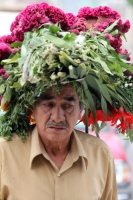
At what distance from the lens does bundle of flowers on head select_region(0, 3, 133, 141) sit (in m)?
2.29

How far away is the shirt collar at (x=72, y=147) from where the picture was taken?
8.60 feet

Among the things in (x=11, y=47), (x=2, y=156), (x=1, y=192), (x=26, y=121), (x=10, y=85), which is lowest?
(x=1, y=192)

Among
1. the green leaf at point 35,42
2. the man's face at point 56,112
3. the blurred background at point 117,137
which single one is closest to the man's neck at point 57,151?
the man's face at point 56,112

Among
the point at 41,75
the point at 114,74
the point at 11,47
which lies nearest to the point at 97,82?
the point at 114,74

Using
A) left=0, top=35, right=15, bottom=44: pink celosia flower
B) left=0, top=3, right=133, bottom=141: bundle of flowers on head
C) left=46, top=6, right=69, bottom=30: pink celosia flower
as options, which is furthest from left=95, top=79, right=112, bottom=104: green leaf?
left=0, top=35, right=15, bottom=44: pink celosia flower

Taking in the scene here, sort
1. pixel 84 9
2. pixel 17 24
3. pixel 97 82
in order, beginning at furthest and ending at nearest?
pixel 84 9
pixel 17 24
pixel 97 82

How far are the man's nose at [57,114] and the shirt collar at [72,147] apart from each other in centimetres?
23

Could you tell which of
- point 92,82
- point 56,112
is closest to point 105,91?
point 92,82

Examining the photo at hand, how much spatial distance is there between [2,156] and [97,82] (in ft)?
2.34

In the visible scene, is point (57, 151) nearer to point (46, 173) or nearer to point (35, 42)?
point (46, 173)

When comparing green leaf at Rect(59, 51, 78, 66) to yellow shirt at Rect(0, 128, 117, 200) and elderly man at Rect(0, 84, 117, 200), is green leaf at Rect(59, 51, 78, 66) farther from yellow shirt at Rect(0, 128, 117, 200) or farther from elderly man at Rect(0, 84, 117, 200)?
yellow shirt at Rect(0, 128, 117, 200)

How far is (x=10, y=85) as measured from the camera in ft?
8.25

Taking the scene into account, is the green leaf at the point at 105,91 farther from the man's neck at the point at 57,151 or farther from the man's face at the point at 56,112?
the man's neck at the point at 57,151

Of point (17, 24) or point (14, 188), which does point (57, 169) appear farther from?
point (17, 24)
